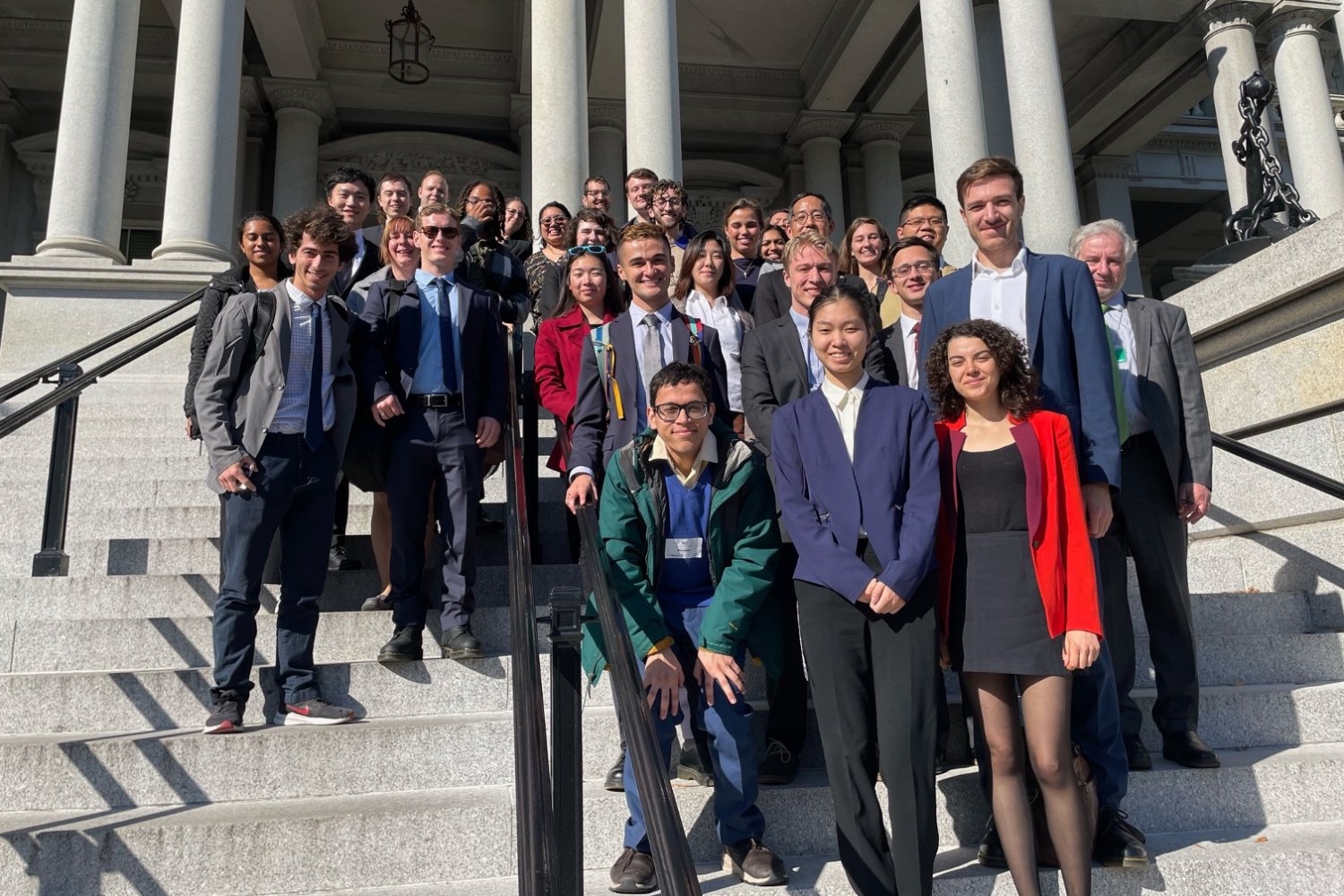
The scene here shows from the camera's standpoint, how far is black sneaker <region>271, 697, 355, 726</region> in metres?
4.06

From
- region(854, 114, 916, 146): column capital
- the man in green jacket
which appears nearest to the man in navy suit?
the man in green jacket

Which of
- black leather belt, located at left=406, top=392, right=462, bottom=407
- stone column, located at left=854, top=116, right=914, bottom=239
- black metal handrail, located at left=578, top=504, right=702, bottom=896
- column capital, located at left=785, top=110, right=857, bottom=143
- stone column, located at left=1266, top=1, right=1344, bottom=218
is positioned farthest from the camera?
column capital, located at left=785, top=110, right=857, bottom=143

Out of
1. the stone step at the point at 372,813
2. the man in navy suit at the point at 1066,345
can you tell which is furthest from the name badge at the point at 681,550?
the man in navy suit at the point at 1066,345

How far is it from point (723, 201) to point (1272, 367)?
13617mm

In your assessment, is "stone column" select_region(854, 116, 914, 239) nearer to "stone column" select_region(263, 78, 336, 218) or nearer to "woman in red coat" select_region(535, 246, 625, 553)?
"stone column" select_region(263, 78, 336, 218)

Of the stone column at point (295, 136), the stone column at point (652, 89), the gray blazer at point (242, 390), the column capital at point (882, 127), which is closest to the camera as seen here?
the gray blazer at point (242, 390)

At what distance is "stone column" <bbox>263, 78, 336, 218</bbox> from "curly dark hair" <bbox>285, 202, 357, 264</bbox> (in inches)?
476

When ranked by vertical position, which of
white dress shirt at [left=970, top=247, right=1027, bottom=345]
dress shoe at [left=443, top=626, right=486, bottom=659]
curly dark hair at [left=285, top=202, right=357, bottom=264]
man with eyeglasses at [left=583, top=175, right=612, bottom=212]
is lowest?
dress shoe at [left=443, top=626, right=486, bottom=659]

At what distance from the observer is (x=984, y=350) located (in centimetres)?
328

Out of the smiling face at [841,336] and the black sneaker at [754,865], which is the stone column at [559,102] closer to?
the smiling face at [841,336]

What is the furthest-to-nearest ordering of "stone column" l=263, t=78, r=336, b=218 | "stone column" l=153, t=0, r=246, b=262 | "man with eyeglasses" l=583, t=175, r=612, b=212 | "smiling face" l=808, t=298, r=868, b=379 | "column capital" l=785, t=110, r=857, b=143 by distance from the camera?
"column capital" l=785, t=110, r=857, b=143
"stone column" l=263, t=78, r=336, b=218
"stone column" l=153, t=0, r=246, b=262
"man with eyeglasses" l=583, t=175, r=612, b=212
"smiling face" l=808, t=298, r=868, b=379

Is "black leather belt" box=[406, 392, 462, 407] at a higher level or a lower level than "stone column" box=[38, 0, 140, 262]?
lower

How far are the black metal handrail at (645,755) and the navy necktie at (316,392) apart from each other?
6.20 feet

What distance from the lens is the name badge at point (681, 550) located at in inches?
138
